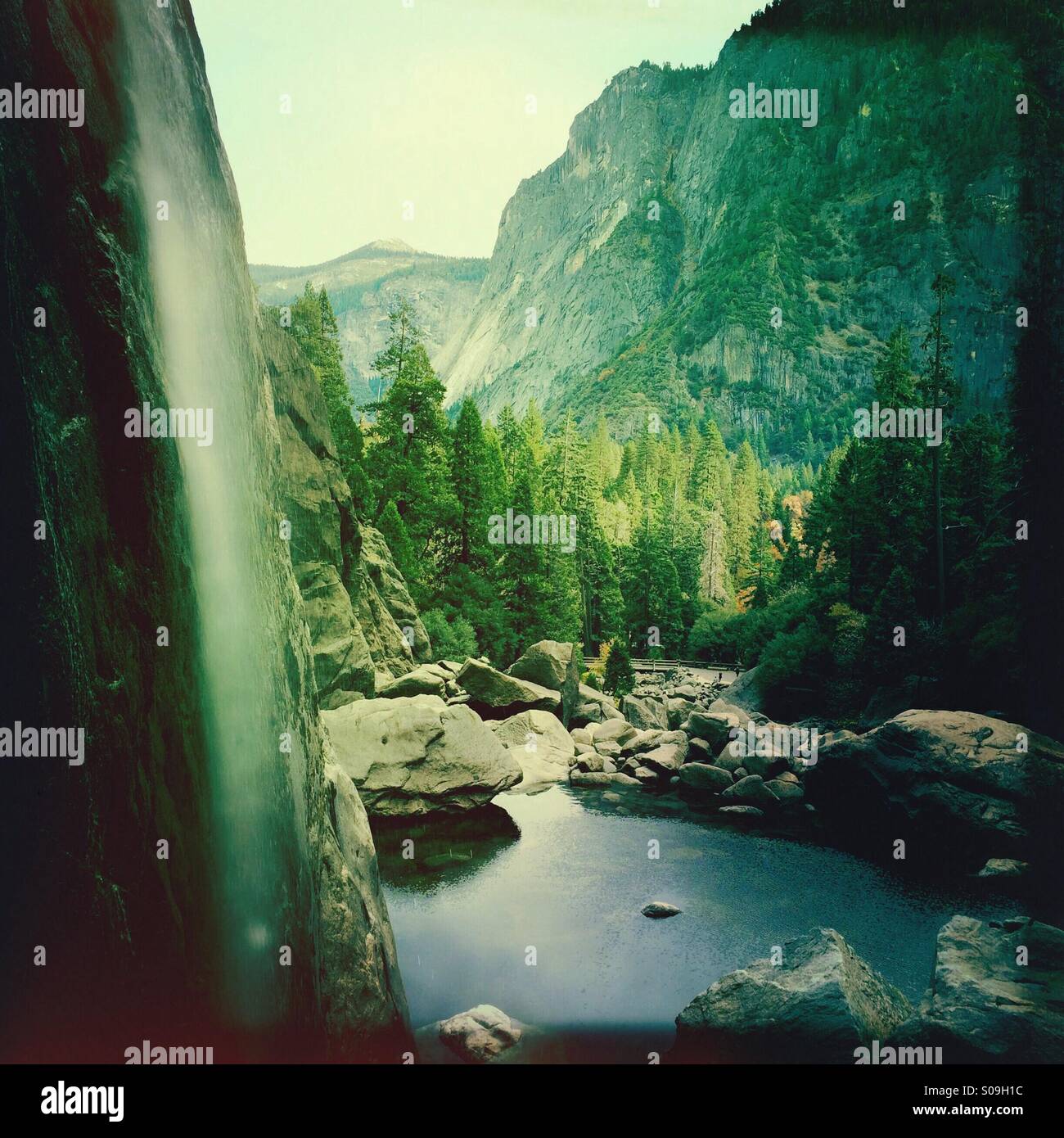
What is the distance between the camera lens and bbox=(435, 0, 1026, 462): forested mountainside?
13062cm

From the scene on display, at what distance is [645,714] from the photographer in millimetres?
31578

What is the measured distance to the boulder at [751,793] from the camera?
68.1 feet

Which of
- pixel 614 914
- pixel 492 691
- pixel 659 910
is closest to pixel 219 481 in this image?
pixel 614 914

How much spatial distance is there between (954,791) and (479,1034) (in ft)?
39.8

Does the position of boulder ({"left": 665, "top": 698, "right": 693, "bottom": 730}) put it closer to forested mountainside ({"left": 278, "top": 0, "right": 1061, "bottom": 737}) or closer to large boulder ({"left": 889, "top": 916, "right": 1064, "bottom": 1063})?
forested mountainside ({"left": 278, "top": 0, "right": 1061, "bottom": 737})

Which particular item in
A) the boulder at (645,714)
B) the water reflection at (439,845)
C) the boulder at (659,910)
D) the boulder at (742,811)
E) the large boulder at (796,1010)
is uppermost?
the large boulder at (796,1010)

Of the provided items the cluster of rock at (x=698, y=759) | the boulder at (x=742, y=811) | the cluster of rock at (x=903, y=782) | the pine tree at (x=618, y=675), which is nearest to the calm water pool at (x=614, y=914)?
the boulder at (x=742, y=811)

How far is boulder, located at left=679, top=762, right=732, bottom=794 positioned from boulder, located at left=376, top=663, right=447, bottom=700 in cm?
723

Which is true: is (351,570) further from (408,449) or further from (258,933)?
(258,933)

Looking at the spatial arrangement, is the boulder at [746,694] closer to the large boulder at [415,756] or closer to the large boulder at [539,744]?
the large boulder at [539,744]

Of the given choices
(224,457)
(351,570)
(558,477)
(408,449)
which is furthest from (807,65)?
(224,457)

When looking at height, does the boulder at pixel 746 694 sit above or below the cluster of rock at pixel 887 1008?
→ below

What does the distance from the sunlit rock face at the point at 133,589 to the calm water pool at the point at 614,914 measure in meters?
5.11

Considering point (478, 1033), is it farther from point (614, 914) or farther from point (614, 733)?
point (614, 733)
